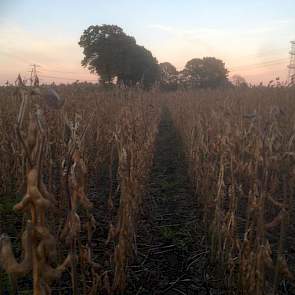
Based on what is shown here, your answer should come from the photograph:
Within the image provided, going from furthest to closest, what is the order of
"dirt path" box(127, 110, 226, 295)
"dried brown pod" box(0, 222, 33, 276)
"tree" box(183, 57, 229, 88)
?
"tree" box(183, 57, 229, 88) < "dirt path" box(127, 110, 226, 295) < "dried brown pod" box(0, 222, 33, 276)

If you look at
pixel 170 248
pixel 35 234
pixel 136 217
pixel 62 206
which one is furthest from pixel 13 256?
pixel 136 217

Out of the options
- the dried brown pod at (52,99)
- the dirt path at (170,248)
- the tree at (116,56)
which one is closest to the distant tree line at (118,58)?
the tree at (116,56)

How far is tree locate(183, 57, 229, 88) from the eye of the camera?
143 feet

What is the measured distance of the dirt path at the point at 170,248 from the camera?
2.47 m

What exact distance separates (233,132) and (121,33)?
1406 inches

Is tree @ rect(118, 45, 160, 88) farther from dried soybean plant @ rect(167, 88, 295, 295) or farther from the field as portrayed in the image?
dried soybean plant @ rect(167, 88, 295, 295)

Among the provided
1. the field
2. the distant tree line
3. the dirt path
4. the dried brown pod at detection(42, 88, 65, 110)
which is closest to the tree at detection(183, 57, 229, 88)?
the distant tree line

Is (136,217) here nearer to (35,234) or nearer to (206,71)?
(35,234)

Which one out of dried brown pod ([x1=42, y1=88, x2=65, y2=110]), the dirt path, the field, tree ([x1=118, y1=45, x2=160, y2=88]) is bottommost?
the dirt path

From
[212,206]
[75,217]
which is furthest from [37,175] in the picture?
[212,206]

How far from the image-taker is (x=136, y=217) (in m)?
3.20

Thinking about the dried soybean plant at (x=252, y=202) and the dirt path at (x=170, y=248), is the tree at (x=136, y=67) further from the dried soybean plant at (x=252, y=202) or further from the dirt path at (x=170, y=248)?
the dried soybean plant at (x=252, y=202)

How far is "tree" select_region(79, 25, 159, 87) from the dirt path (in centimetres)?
2946

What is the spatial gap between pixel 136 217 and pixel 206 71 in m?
45.1
